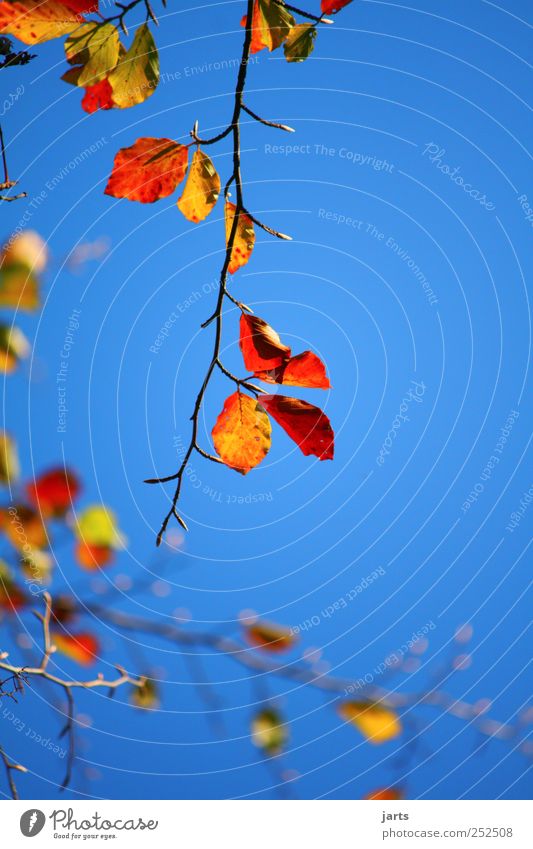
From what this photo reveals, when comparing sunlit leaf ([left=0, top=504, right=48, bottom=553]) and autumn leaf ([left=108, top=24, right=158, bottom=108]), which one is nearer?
autumn leaf ([left=108, top=24, right=158, bottom=108])

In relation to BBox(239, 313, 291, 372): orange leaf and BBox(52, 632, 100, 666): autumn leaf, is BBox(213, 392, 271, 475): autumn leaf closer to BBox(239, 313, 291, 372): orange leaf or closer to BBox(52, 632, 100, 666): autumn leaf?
BBox(239, 313, 291, 372): orange leaf

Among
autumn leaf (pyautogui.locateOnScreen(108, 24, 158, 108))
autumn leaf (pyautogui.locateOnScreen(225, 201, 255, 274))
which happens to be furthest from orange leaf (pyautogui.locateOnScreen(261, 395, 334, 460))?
autumn leaf (pyautogui.locateOnScreen(108, 24, 158, 108))

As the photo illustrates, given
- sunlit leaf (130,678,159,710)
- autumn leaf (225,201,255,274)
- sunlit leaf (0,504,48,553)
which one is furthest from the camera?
sunlit leaf (130,678,159,710)

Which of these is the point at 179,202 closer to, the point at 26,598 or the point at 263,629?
the point at 26,598

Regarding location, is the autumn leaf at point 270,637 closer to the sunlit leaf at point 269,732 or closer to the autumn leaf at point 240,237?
the sunlit leaf at point 269,732

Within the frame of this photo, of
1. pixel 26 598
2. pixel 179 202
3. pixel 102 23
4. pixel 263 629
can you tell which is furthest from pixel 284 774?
pixel 102 23

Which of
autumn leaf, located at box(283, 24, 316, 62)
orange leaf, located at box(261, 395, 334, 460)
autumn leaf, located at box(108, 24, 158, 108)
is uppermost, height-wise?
autumn leaf, located at box(283, 24, 316, 62)
